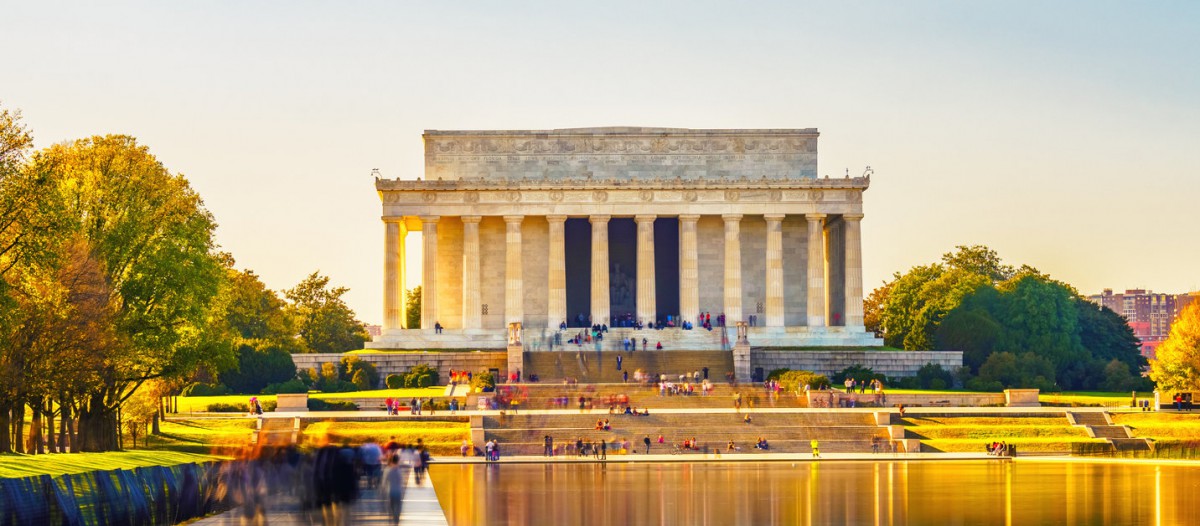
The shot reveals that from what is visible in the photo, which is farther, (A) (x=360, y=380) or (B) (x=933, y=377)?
(B) (x=933, y=377)

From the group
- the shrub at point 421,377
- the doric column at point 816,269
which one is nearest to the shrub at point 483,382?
the shrub at point 421,377

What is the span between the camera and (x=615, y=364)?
3602 inches

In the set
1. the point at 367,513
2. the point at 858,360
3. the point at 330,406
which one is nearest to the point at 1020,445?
the point at 858,360

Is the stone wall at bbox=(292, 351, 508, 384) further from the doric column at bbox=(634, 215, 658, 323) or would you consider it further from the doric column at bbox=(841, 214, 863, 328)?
the doric column at bbox=(841, 214, 863, 328)

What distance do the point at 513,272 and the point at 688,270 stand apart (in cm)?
1113

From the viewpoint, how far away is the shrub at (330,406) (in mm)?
75375

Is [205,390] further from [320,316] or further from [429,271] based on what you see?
[320,316]

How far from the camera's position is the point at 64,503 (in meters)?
28.7

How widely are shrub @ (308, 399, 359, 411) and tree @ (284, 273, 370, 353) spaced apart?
44.1 m

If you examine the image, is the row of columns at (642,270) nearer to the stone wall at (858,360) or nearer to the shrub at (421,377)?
the stone wall at (858,360)

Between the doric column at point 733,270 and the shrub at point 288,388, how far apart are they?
2868 centimetres

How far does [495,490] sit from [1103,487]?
1694cm

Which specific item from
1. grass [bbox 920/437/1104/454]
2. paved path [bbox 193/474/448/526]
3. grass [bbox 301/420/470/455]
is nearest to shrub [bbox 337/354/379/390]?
grass [bbox 301/420/470/455]

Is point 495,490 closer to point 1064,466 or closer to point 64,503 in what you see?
point 64,503
